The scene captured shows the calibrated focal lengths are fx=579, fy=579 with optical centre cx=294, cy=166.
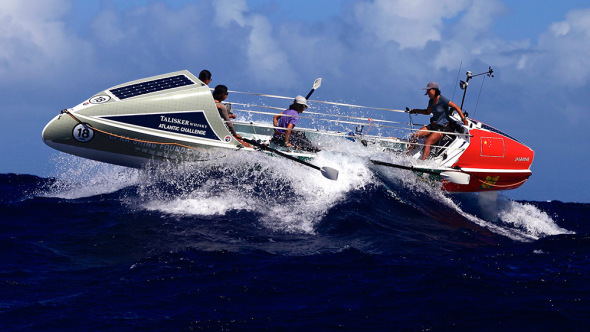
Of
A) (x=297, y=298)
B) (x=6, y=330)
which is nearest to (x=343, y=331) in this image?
(x=297, y=298)

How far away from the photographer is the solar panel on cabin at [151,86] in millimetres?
9133

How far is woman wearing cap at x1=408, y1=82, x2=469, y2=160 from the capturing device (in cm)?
1101

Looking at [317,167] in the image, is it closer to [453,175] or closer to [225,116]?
[225,116]

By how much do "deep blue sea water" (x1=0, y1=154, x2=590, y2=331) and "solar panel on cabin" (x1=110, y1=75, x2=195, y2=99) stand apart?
4.26ft

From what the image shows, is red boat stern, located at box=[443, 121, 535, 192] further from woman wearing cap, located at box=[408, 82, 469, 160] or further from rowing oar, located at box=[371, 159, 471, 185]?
woman wearing cap, located at box=[408, 82, 469, 160]

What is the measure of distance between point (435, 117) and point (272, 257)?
19.4 ft

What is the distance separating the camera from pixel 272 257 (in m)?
6.63

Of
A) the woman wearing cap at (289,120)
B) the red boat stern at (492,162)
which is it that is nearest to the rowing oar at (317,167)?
the woman wearing cap at (289,120)

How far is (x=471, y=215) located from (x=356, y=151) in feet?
7.94

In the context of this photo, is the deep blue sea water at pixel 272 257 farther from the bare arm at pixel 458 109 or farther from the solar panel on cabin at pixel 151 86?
the bare arm at pixel 458 109

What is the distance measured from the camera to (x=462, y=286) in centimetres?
593

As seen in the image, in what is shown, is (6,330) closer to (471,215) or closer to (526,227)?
(471,215)

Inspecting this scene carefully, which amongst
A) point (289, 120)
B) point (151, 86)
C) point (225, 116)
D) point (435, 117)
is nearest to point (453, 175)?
point (435, 117)

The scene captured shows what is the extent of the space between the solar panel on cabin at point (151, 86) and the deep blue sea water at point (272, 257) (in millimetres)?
1299
